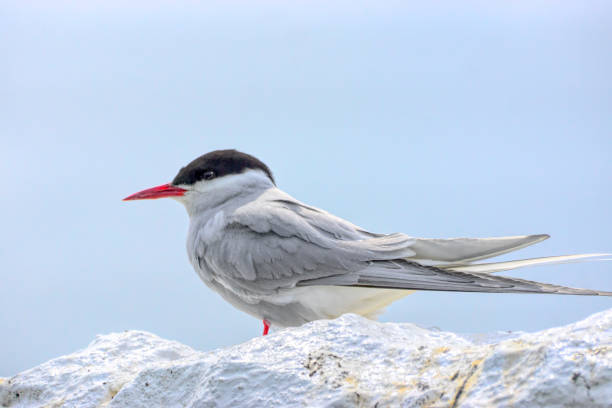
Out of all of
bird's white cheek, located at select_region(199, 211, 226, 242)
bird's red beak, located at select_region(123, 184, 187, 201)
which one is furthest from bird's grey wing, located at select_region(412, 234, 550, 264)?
bird's red beak, located at select_region(123, 184, 187, 201)

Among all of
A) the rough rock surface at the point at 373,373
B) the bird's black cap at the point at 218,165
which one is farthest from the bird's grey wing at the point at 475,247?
the bird's black cap at the point at 218,165

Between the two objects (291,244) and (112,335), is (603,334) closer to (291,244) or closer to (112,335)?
(291,244)

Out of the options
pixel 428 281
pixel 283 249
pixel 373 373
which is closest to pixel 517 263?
pixel 428 281

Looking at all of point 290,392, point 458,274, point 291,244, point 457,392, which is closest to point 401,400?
point 457,392

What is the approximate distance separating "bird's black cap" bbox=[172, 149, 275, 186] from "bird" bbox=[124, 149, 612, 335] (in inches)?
16.5

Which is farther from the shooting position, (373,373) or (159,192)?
(159,192)

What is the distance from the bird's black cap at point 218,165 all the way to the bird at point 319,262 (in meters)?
0.42

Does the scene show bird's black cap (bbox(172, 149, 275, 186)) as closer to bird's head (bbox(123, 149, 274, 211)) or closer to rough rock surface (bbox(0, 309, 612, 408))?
bird's head (bbox(123, 149, 274, 211))

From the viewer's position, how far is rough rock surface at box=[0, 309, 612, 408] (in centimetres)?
229

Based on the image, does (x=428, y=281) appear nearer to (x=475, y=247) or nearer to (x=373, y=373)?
(x=475, y=247)

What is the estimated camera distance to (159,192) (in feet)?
17.0

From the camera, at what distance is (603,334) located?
2.45m

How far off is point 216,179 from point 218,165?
11cm

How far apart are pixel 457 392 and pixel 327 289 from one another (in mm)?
1860
